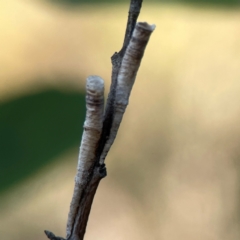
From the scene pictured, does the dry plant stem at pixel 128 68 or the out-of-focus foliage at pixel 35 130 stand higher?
the dry plant stem at pixel 128 68

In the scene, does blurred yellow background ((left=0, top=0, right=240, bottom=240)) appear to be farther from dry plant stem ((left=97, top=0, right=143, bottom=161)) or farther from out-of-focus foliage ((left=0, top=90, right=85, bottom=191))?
dry plant stem ((left=97, top=0, right=143, bottom=161))

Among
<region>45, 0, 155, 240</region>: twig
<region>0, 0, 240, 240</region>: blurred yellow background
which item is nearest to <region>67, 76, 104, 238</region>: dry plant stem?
<region>45, 0, 155, 240</region>: twig

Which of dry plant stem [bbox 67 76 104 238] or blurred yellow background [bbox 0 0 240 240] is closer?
dry plant stem [bbox 67 76 104 238]

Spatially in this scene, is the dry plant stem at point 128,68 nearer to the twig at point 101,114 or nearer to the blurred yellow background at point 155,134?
the twig at point 101,114

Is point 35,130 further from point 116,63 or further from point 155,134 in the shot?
point 116,63

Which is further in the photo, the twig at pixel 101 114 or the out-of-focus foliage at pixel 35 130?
the out-of-focus foliage at pixel 35 130

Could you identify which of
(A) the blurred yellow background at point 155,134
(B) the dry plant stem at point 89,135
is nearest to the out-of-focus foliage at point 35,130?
(A) the blurred yellow background at point 155,134

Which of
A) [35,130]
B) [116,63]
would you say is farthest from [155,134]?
[116,63]
